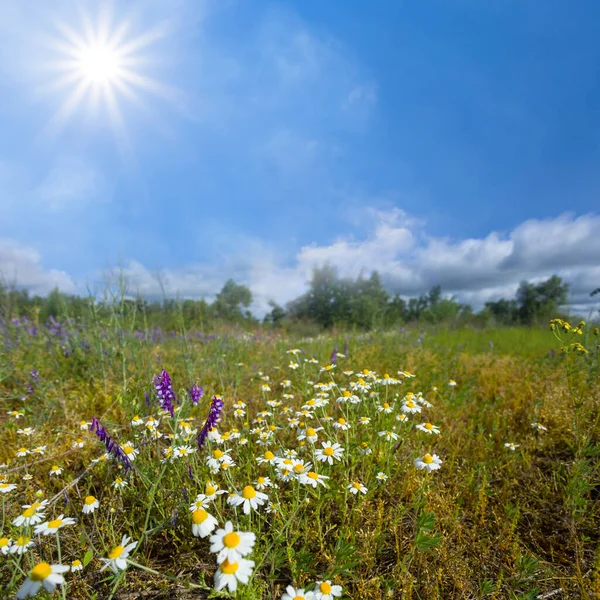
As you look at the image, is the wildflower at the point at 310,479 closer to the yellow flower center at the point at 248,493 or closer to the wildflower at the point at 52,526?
the yellow flower center at the point at 248,493

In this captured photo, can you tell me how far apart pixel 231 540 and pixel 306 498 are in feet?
1.89

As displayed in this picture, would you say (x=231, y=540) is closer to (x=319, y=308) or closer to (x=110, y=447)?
(x=110, y=447)

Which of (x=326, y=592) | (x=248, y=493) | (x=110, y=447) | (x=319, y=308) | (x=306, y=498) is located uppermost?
(x=319, y=308)

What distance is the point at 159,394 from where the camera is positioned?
1946mm

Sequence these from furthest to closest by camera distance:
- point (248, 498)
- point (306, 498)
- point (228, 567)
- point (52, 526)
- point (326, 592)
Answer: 1. point (306, 498)
2. point (248, 498)
3. point (52, 526)
4. point (326, 592)
5. point (228, 567)

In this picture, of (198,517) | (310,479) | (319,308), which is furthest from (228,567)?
(319,308)

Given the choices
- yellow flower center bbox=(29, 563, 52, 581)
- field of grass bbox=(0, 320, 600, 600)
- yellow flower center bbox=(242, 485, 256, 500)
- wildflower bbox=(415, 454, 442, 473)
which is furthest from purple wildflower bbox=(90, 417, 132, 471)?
wildflower bbox=(415, 454, 442, 473)

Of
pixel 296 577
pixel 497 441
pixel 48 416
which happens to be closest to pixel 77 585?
pixel 296 577

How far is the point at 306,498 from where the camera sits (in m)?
1.53

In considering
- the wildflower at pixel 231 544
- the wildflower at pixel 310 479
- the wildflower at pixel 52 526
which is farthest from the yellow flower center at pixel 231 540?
the wildflower at pixel 52 526

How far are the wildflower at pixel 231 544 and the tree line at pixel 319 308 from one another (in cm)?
285

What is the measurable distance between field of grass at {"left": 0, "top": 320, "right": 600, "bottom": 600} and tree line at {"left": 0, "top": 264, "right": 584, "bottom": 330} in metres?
1.39

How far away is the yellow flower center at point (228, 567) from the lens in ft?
3.20

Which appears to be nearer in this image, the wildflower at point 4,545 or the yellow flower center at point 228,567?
the yellow flower center at point 228,567
